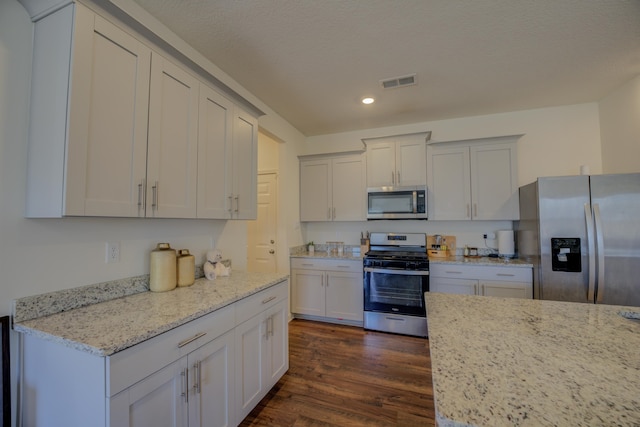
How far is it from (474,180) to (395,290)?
1.64 metres

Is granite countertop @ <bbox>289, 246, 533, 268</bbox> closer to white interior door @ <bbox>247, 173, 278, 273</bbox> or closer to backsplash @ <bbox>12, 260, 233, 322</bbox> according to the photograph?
white interior door @ <bbox>247, 173, 278, 273</bbox>

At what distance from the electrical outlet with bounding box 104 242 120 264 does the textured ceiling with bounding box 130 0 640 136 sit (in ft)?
5.09

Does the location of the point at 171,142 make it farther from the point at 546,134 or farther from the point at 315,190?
the point at 546,134

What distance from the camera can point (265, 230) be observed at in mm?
3924

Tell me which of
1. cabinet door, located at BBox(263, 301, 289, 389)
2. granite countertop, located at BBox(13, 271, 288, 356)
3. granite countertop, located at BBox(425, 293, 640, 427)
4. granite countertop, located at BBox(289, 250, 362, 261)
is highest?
granite countertop, located at BBox(289, 250, 362, 261)

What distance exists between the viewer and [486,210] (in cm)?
315

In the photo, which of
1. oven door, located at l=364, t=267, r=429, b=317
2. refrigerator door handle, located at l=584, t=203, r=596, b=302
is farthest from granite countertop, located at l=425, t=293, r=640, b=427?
oven door, located at l=364, t=267, r=429, b=317

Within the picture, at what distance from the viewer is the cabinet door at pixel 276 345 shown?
1.96 m

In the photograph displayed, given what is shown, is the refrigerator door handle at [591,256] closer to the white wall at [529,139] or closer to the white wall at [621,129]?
the white wall at [621,129]

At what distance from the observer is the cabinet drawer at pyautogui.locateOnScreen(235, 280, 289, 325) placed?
66.6 inches

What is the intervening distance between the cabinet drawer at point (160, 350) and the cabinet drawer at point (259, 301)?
0.13m

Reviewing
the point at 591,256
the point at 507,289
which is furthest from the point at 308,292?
the point at 591,256

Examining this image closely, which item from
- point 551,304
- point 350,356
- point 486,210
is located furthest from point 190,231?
point 486,210

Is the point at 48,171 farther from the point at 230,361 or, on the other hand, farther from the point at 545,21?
the point at 545,21
